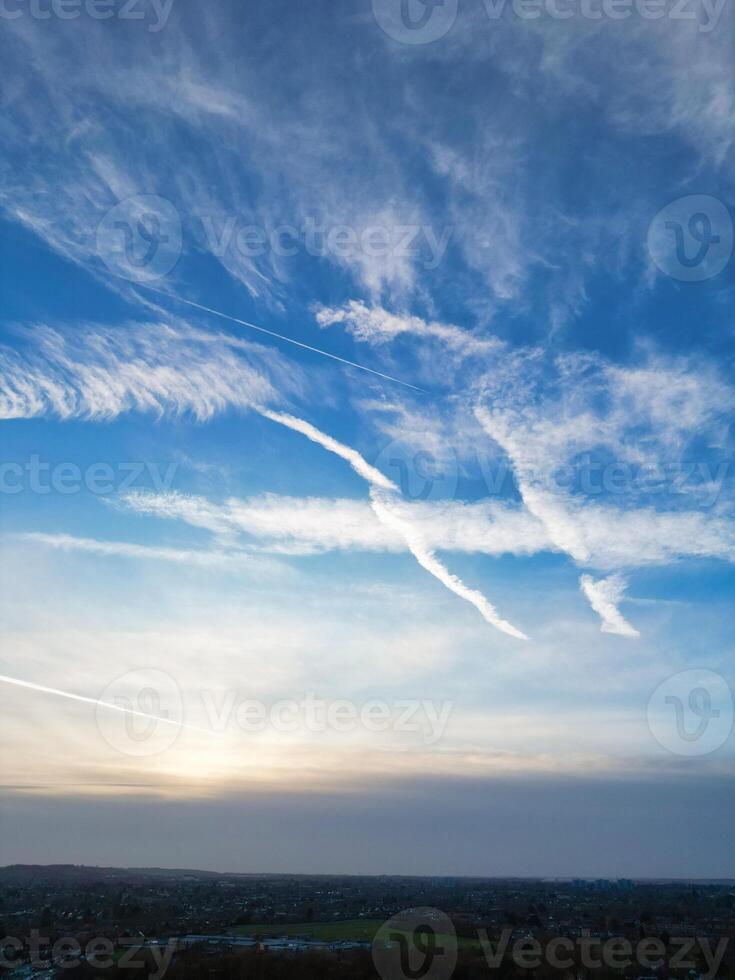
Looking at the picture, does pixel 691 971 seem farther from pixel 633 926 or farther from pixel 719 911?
pixel 719 911

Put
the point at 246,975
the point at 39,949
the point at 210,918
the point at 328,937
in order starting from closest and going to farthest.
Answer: the point at 246,975 → the point at 39,949 → the point at 328,937 → the point at 210,918

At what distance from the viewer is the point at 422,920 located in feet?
367

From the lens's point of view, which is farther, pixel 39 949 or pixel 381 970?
pixel 39 949

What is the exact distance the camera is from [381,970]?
6769cm

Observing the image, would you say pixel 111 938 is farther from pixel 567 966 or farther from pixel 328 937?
pixel 567 966

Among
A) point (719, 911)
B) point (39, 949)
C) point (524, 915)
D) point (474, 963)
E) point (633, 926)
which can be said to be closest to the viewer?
point (474, 963)

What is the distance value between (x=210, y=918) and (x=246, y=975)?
59116 mm

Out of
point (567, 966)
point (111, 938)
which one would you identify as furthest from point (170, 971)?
point (567, 966)

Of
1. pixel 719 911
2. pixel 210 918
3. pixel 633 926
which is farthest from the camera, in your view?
→ pixel 719 911

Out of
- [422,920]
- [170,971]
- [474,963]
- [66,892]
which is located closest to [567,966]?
[474,963]

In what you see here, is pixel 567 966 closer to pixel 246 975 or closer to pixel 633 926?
pixel 246 975

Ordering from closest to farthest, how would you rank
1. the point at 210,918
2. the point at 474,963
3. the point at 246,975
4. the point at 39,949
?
the point at 246,975 → the point at 474,963 → the point at 39,949 → the point at 210,918

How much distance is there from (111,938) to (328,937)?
1080 inches

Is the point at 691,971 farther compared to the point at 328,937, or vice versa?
the point at 328,937
